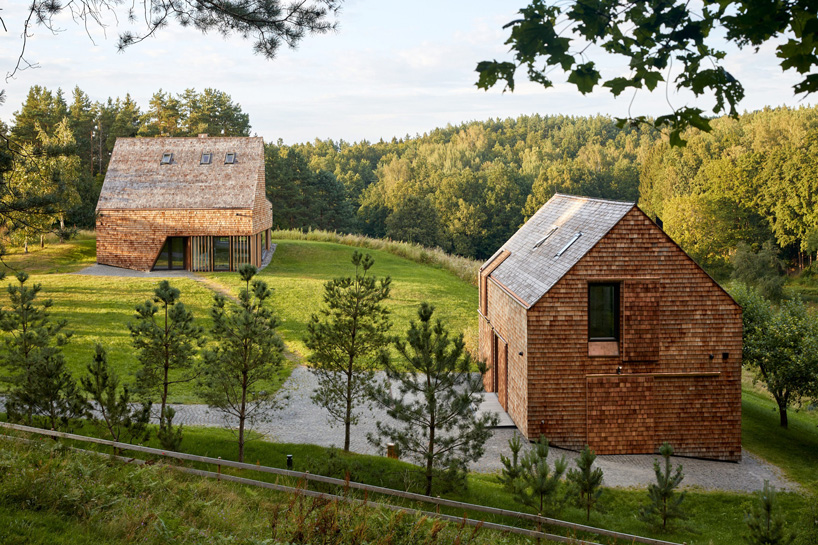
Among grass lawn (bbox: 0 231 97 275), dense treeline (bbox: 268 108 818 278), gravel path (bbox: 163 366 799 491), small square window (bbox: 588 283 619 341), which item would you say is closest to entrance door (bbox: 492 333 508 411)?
gravel path (bbox: 163 366 799 491)

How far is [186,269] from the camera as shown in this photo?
123ft

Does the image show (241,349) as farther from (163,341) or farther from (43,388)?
(43,388)

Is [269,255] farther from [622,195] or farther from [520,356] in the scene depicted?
[622,195]

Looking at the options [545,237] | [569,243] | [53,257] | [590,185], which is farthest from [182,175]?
[590,185]

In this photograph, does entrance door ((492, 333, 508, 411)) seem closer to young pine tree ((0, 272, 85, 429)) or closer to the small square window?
the small square window

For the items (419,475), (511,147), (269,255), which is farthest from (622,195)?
(419,475)

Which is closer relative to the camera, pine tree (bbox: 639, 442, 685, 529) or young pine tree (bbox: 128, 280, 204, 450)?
pine tree (bbox: 639, 442, 685, 529)

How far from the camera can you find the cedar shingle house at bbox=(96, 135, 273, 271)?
1441 inches

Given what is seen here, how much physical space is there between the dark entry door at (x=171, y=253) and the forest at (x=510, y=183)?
5723 millimetres

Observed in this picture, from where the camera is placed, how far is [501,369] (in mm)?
19359

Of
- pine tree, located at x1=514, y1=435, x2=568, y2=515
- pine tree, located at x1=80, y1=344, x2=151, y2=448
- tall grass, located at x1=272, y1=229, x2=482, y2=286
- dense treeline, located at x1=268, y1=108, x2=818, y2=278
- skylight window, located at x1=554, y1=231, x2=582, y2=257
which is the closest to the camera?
pine tree, located at x1=514, y1=435, x2=568, y2=515

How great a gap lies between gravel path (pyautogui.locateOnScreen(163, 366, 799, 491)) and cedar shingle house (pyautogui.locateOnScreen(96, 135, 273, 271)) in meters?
19.5

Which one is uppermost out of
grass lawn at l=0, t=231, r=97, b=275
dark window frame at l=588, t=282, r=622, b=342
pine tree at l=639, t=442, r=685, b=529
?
grass lawn at l=0, t=231, r=97, b=275

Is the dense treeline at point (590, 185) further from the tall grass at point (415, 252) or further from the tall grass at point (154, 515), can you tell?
the tall grass at point (154, 515)
